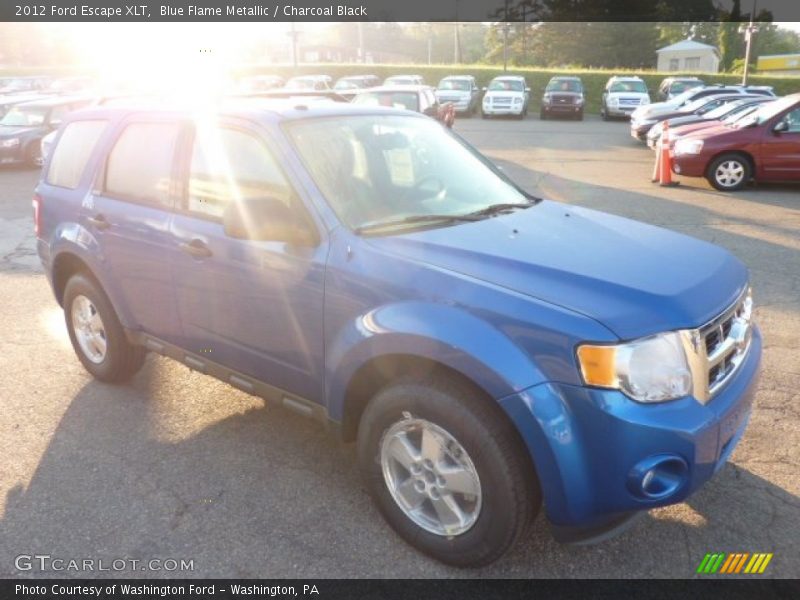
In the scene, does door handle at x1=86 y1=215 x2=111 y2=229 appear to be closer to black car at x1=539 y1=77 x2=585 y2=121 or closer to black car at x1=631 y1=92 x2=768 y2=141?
black car at x1=631 y1=92 x2=768 y2=141

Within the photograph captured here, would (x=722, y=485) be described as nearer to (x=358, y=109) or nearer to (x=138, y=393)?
(x=358, y=109)

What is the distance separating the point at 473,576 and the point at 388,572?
349 mm

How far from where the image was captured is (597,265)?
273cm

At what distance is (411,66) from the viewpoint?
131 feet

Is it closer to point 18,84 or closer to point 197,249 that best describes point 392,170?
point 197,249

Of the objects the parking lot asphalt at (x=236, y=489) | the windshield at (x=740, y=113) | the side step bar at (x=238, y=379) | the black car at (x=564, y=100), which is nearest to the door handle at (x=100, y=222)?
the side step bar at (x=238, y=379)

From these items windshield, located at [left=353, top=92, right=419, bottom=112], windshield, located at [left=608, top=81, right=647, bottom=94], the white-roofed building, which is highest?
the white-roofed building

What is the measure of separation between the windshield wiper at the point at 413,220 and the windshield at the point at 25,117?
15419 mm

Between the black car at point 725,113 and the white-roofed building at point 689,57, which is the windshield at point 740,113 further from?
the white-roofed building at point 689,57

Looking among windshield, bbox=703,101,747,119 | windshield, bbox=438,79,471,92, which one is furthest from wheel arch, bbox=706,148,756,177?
windshield, bbox=438,79,471,92

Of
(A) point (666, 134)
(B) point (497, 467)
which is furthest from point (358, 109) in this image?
(A) point (666, 134)

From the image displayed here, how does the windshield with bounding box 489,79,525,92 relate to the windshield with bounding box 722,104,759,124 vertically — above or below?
above

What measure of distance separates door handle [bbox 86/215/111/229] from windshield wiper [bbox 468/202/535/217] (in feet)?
7.30

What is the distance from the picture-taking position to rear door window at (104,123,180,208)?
150 inches
